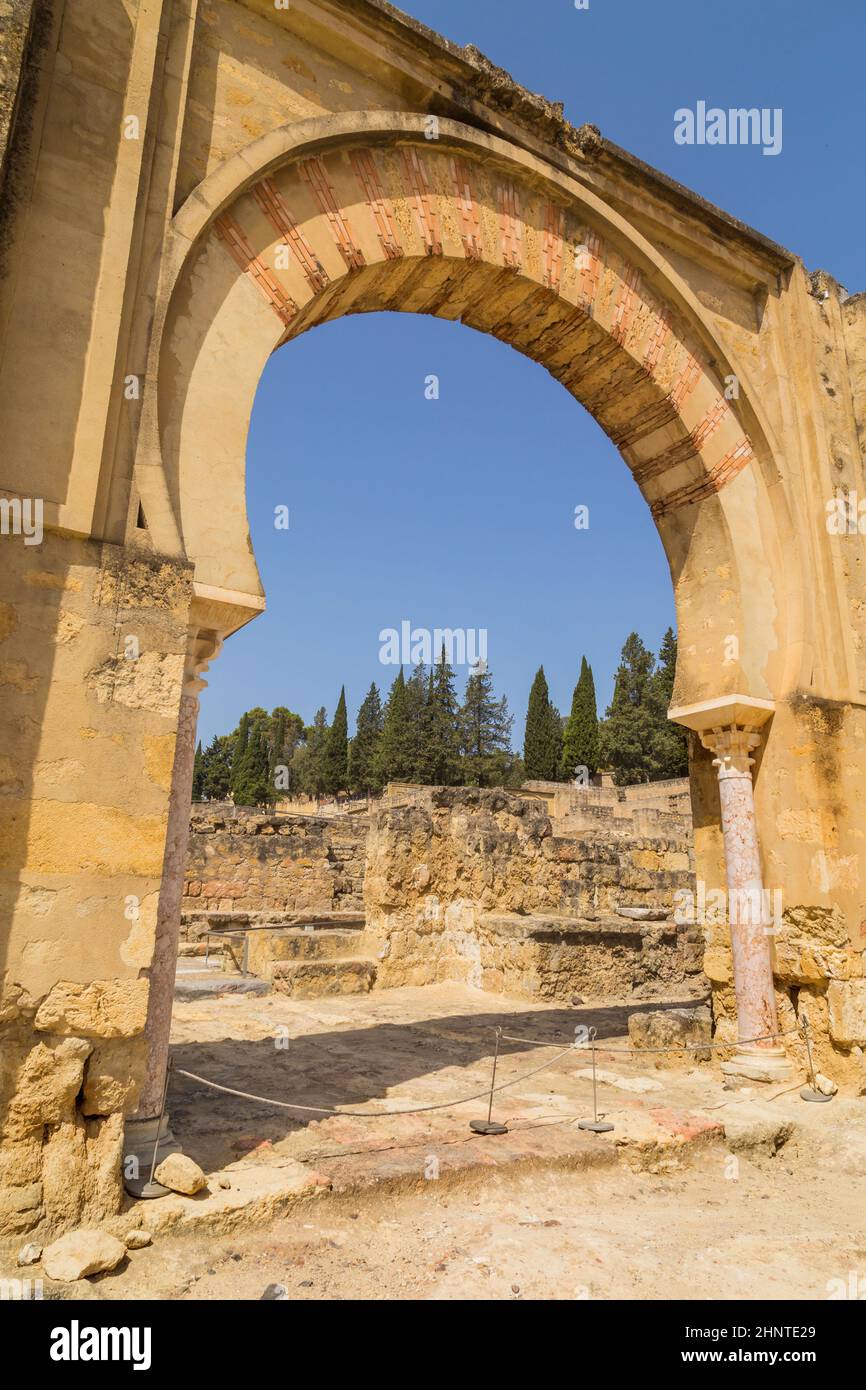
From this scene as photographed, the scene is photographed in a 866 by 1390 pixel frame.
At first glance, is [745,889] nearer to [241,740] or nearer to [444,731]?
[444,731]

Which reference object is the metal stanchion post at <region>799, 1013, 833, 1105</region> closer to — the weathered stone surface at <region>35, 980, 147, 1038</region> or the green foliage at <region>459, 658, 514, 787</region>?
the weathered stone surface at <region>35, 980, 147, 1038</region>

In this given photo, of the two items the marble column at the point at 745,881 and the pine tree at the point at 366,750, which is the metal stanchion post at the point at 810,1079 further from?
the pine tree at the point at 366,750

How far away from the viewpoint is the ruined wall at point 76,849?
2.88 meters

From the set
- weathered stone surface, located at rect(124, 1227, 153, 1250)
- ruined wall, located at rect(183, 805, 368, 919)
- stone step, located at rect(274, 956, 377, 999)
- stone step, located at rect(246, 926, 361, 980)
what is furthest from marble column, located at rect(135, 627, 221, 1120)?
ruined wall, located at rect(183, 805, 368, 919)

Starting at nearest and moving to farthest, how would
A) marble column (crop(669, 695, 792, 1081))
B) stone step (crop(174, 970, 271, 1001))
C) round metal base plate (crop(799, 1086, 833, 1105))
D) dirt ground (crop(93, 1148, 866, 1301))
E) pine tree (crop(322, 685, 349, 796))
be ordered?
1. dirt ground (crop(93, 1148, 866, 1301))
2. round metal base plate (crop(799, 1086, 833, 1105))
3. marble column (crop(669, 695, 792, 1081))
4. stone step (crop(174, 970, 271, 1001))
5. pine tree (crop(322, 685, 349, 796))

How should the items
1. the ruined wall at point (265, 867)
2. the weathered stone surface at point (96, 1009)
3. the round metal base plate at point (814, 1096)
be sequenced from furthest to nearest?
the ruined wall at point (265, 867) < the round metal base plate at point (814, 1096) < the weathered stone surface at point (96, 1009)

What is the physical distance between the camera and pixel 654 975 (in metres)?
9.89

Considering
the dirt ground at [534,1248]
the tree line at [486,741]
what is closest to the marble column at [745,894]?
the dirt ground at [534,1248]

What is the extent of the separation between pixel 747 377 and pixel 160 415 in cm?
472

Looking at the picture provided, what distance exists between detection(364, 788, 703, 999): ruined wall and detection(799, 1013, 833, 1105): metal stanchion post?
3.53 m

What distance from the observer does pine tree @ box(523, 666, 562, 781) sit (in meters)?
44.5

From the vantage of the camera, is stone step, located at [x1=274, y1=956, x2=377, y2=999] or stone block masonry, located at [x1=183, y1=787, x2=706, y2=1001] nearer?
stone step, located at [x1=274, y1=956, x2=377, y2=999]

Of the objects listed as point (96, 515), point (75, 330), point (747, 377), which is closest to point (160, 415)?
point (75, 330)

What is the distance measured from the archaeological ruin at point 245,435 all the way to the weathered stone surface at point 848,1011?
0.9 inches
